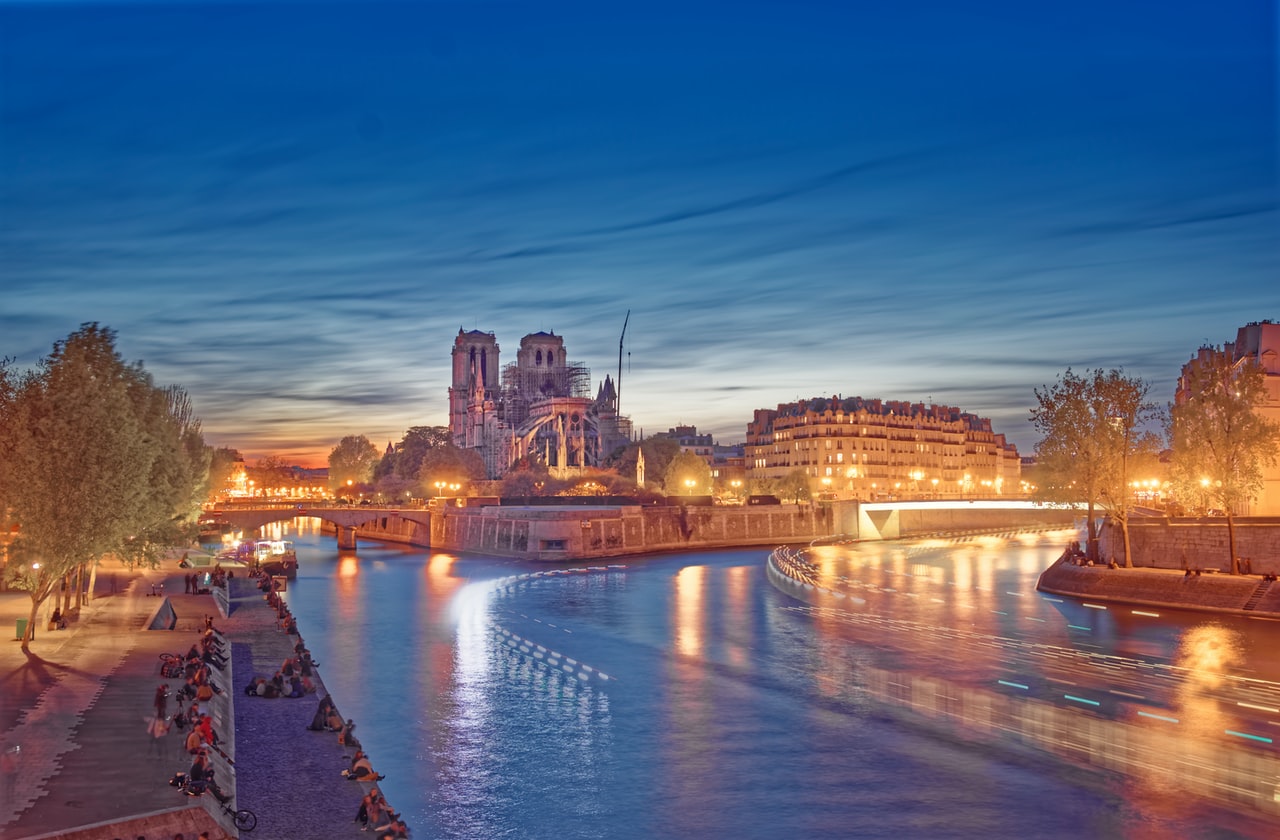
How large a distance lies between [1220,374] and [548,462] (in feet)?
417

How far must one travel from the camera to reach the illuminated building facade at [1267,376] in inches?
2434

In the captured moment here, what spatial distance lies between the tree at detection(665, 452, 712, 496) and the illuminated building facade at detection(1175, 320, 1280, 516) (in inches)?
3163

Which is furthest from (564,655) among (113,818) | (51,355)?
(113,818)

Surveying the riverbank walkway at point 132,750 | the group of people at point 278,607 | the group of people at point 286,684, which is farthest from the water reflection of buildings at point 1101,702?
the group of people at point 278,607

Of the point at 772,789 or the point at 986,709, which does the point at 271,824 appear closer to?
the point at 772,789

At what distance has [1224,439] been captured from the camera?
53.2 m

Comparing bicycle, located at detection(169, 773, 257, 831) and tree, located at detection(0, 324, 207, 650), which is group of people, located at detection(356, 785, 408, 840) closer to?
bicycle, located at detection(169, 773, 257, 831)

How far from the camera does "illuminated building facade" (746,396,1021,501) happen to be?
5989 inches

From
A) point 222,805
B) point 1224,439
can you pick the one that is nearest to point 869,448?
point 1224,439

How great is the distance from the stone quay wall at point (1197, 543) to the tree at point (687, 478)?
8237 cm

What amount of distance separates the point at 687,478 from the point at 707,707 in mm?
109143

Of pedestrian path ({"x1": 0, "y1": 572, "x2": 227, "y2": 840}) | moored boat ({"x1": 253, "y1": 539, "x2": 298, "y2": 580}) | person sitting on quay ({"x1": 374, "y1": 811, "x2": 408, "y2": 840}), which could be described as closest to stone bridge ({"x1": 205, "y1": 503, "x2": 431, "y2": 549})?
moored boat ({"x1": 253, "y1": 539, "x2": 298, "y2": 580})

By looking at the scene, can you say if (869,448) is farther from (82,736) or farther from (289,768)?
(82,736)

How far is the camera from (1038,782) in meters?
26.2
